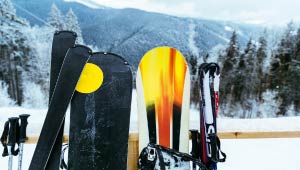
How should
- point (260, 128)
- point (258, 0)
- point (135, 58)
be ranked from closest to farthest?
point (260, 128) < point (135, 58) < point (258, 0)

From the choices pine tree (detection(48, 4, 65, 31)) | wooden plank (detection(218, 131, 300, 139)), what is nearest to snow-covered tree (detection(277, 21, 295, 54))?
pine tree (detection(48, 4, 65, 31))

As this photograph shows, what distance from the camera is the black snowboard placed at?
1.02 m

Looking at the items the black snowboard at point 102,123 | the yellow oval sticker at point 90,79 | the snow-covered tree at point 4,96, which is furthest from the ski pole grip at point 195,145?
the snow-covered tree at point 4,96

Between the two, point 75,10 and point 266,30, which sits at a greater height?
point 75,10

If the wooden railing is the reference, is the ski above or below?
above

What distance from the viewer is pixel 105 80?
1.06 meters

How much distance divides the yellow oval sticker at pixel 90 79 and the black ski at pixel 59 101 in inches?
1.0

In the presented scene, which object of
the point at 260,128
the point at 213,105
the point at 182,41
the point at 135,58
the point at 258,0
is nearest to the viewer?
the point at 213,105

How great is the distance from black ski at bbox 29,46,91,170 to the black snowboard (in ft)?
0.14

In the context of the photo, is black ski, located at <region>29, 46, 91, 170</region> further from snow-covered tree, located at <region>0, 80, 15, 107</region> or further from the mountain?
the mountain

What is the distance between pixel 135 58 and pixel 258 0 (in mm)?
5366

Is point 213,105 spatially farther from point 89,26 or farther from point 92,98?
point 89,26

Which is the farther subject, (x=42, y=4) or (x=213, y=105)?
(x=42, y=4)

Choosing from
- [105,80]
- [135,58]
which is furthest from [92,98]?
[135,58]
